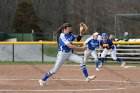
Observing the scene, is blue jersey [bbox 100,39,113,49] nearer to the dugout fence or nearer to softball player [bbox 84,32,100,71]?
softball player [bbox 84,32,100,71]

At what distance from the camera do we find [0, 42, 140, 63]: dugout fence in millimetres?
27984

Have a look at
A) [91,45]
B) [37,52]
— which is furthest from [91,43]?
[37,52]

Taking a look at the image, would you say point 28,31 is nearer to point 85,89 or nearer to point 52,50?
point 52,50

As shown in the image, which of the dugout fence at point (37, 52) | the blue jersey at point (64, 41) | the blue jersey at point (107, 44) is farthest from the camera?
the dugout fence at point (37, 52)

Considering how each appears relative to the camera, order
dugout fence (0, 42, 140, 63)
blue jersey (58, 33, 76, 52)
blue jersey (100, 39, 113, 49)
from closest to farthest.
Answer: blue jersey (58, 33, 76, 52) → blue jersey (100, 39, 113, 49) → dugout fence (0, 42, 140, 63)

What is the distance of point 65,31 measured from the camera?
13531 mm

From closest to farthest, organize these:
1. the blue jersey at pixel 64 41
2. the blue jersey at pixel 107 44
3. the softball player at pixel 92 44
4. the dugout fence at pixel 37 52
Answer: the blue jersey at pixel 64 41 → the softball player at pixel 92 44 → the blue jersey at pixel 107 44 → the dugout fence at pixel 37 52

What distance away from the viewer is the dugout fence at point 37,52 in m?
28.0

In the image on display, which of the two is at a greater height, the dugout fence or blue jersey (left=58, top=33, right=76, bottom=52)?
blue jersey (left=58, top=33, right=76, bottom=52)

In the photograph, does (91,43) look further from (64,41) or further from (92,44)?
(64,41)

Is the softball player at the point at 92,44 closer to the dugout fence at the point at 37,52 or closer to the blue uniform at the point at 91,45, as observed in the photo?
the blue uniform at the point at 91,45

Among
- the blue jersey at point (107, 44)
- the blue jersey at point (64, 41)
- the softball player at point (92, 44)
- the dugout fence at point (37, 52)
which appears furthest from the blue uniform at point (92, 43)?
the dugout fence at point (37, 52)

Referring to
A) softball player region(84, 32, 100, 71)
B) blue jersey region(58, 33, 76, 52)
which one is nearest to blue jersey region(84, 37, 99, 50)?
softball player region(84, 32, 100, 71)

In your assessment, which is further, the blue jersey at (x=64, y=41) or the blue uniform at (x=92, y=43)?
the blue uniform at (x=92, y=43)
